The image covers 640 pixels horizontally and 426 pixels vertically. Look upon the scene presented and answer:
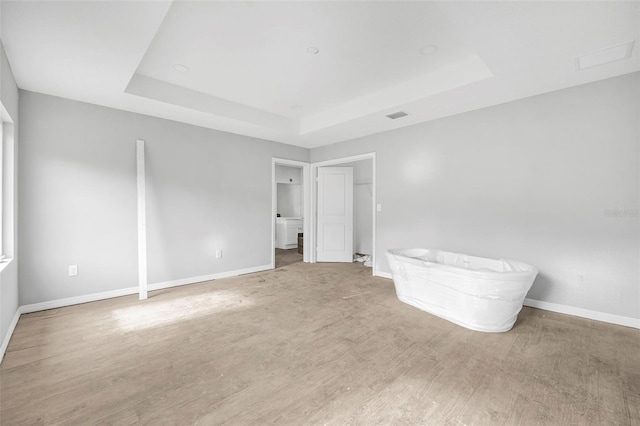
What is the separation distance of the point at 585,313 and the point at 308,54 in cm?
397

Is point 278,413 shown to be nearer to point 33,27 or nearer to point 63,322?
point 63,322

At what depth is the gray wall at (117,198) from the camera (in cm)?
316

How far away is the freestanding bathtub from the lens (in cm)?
252

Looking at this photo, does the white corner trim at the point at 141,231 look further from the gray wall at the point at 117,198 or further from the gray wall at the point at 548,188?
the gray wall at the point at 548,188

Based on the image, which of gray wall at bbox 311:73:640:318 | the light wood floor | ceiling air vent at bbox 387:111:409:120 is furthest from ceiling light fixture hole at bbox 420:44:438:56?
the light wood floor

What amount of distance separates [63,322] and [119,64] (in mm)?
2671

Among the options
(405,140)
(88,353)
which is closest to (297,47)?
(405,140)

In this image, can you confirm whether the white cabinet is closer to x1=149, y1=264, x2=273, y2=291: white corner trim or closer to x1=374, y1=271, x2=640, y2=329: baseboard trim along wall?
x1=149, y1=264, x2=273, y2=291: white corner trim

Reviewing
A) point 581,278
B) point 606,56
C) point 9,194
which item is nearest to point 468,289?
point 581,278

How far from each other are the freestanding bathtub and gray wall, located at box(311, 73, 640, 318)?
1.68ft

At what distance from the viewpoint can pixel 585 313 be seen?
2914 mm

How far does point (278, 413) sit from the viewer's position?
1574 mm

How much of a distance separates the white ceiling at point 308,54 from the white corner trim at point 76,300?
96.0 inches

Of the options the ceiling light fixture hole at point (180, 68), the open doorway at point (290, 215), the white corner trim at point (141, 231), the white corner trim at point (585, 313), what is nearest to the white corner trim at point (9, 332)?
the white corner trim at point (141, 231)
